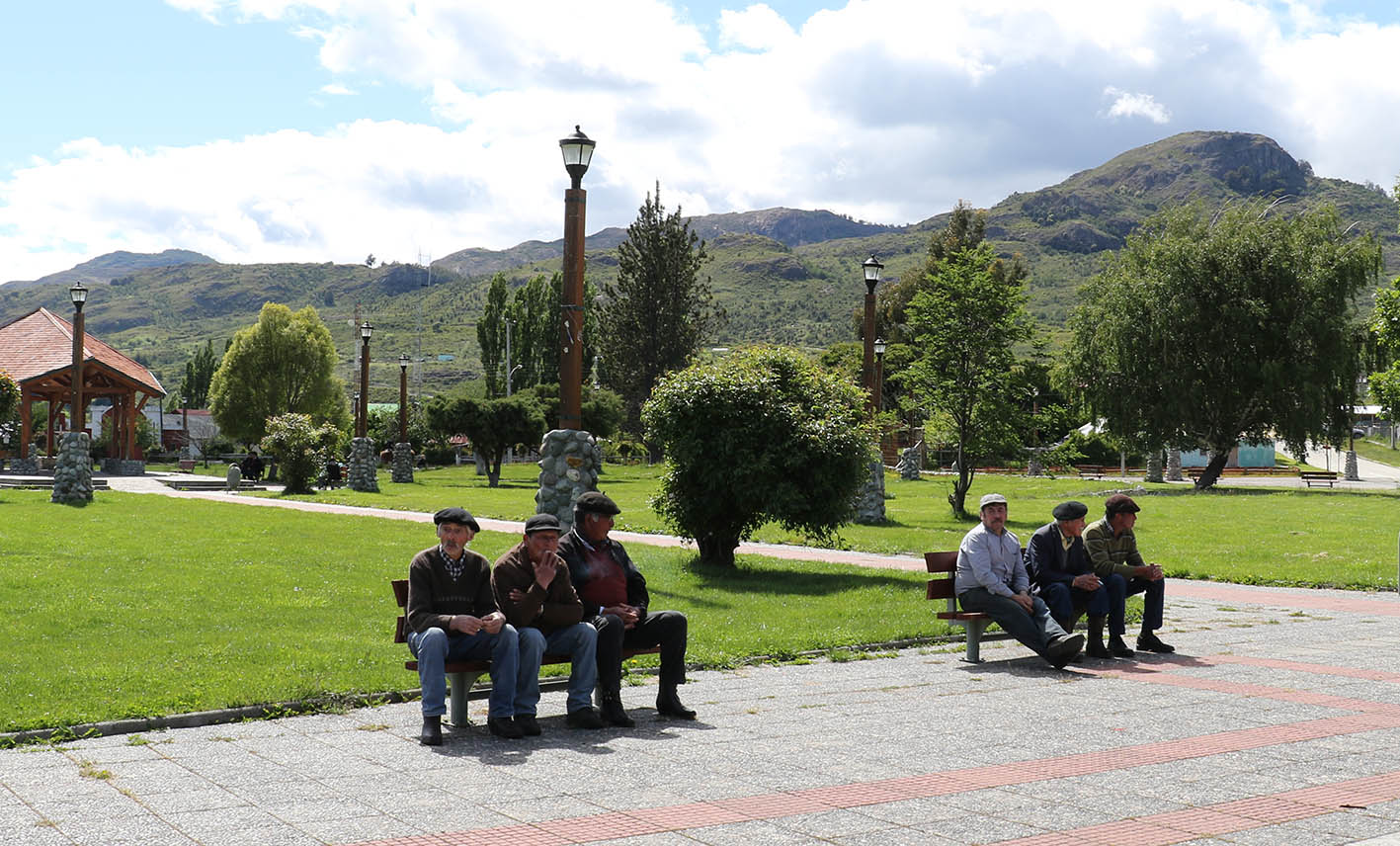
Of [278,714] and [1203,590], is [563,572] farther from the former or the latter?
[1203,590]

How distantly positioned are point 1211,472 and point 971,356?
52.8ft

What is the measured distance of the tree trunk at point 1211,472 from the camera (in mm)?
39938

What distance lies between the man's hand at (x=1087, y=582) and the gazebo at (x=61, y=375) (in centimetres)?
4492

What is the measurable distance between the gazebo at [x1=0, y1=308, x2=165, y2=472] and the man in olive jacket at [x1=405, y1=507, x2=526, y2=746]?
44.8 meters

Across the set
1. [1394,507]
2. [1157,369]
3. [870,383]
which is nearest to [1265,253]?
[1157,369]

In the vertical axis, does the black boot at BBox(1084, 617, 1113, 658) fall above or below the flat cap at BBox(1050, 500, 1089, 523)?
below

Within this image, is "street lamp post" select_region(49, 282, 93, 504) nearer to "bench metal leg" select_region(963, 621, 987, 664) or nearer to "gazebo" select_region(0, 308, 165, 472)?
"gazebo" select_region(0, 308, 165, 472)

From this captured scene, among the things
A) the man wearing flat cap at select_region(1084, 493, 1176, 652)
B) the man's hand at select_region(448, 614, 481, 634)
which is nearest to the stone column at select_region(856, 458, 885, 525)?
the man wearing flat cap at select_region(1084, 493, 1176, 652)

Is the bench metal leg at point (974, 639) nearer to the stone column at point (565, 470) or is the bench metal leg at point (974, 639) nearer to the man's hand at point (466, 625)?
the man's hand at point (466, 625)

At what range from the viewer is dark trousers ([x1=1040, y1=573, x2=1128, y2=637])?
10.0m

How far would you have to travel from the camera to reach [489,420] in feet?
157

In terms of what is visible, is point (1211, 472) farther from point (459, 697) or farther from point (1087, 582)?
point (459, 697)

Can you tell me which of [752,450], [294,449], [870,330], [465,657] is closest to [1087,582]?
[465,657]

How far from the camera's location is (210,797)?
5488mm
